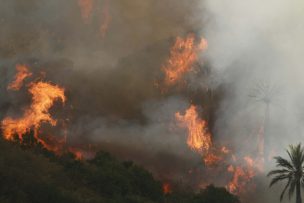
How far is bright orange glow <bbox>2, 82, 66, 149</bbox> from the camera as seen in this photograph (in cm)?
7688

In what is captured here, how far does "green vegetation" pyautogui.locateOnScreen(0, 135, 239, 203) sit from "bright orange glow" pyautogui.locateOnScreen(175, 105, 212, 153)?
25819 millimetres

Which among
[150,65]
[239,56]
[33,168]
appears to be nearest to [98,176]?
[33,168]

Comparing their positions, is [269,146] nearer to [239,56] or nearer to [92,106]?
[239,56]

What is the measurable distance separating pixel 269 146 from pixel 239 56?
19591mm

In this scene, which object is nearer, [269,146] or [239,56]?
[269,146]

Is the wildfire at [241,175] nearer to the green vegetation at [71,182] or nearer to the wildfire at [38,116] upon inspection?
the green vegetation at [71,182]

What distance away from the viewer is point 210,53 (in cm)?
9244

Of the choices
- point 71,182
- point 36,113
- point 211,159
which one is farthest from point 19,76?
point 71,182

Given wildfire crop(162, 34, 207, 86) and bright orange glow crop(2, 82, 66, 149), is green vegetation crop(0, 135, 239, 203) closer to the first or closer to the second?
bright orange glow crop(2, 82, 66, 149)

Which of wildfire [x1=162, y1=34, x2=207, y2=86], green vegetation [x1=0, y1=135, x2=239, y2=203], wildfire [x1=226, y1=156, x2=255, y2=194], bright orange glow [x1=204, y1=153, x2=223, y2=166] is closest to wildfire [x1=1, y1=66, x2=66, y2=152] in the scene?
green vegetation [x1=0, y1=135, x2=239, y2=203]

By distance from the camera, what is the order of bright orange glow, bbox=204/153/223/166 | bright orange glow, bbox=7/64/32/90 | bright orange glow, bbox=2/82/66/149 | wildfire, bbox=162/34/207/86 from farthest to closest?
wildfire, bbox=162/34/207/86 → bright orange glow, bbox=204/153/223/166 → bright orange glow, bbox=7/64/32/90 → bright orange glow, bbox=2/82/66/149

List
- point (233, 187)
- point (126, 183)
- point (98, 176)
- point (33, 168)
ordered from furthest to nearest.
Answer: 1. point (233, 187)
2. point (126, 183)
3. point (98, 176)
4. point (33, 168)

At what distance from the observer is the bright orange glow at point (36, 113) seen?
3027 inches

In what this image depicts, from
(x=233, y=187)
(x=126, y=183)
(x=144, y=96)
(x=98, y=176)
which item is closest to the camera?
(x=98, y=176)
